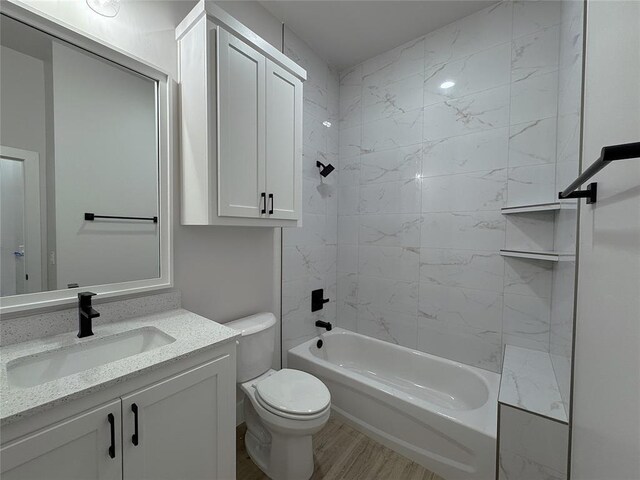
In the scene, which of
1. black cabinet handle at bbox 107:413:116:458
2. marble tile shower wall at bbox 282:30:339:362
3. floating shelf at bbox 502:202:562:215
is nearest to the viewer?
Result: black cabinet handle at bbox 107:413:116:458

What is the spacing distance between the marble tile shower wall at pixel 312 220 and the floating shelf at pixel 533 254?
139cm

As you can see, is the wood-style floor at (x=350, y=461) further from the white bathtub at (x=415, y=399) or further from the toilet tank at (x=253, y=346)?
the toilet tank at (x=253, y=346)

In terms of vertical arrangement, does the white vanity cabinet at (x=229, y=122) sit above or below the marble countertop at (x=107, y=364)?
above

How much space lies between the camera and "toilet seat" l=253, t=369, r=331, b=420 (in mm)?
1340

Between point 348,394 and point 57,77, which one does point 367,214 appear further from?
point 57,77

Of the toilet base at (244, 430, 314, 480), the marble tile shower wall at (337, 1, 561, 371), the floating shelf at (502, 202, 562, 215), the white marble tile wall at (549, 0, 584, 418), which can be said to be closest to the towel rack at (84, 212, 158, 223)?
the toilet base at (244, 430, 314, 480)

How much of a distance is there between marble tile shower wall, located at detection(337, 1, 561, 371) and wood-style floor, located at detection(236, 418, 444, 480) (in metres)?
0.80

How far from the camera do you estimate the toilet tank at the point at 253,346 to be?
1.56 metres

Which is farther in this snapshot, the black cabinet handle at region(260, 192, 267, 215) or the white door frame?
the black cabinet handle at region(260, 192, 267, 215)

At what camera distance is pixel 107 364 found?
2.88 feet

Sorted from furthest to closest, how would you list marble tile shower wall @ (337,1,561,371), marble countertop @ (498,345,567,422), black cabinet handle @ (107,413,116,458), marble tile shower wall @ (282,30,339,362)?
marble tile shower wall @ (282,30,339,362) < marble tile shower wall @ (337,1,561,371) < marble countertop @ (498,345,567,422) < black cabinet handle @ (107,413,116,458)

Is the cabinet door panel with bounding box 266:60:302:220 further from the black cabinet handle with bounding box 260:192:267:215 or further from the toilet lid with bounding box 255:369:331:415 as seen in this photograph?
the toilet lid with bounding box 255:369:331:415

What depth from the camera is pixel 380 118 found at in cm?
238

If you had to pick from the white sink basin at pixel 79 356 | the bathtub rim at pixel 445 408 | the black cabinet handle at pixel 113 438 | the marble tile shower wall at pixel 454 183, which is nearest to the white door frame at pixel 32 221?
the white sink basin at pixel 79 356
